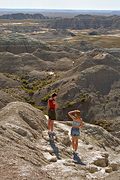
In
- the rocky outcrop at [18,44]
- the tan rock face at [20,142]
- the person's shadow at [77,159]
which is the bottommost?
the rocky outcrop at [18,44]

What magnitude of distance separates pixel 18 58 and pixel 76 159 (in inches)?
2158

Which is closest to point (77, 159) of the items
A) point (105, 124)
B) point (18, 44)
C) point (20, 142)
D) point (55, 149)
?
point (55, 149)

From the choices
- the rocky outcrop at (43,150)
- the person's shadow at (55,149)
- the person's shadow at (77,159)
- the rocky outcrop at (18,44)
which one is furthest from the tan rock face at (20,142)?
the rocky outcrop at (18,44)

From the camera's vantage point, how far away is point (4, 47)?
290 feet

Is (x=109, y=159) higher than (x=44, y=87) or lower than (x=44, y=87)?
higher

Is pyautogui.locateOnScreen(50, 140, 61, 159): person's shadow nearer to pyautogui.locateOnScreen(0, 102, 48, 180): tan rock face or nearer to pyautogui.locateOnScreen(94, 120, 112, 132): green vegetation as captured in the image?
pyautogui.locateOnScreen(0, 102, 48, 180): tan rock face

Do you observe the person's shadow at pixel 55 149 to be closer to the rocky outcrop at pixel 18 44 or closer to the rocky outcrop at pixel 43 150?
the rocky outcrop at pixel 43 150

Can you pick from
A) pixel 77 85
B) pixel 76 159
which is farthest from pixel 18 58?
pixel 76 159

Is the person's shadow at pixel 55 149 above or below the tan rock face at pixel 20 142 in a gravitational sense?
below

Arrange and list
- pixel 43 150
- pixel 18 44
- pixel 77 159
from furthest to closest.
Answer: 1. pixel 18 44
2. pixel 77 159
3. pixel 43 150

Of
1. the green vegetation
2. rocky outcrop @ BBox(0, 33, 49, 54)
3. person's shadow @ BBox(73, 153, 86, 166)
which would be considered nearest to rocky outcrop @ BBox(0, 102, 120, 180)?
person's shadow @ BBox(73, 153, 86, 166)

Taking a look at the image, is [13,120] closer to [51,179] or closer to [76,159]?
[76,159]

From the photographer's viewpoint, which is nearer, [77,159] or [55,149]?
→ [77,159]

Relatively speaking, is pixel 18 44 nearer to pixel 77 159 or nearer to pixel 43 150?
pixel 77 159
